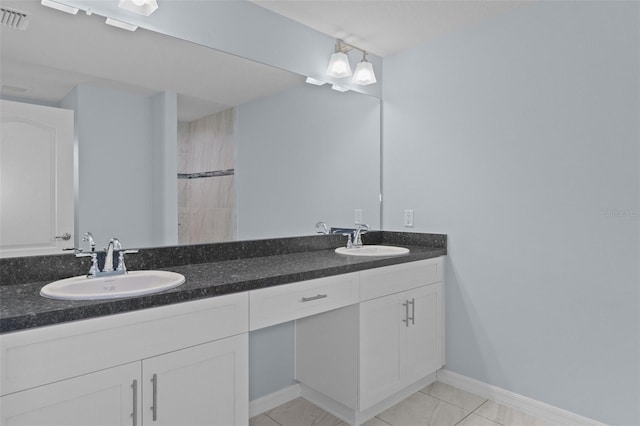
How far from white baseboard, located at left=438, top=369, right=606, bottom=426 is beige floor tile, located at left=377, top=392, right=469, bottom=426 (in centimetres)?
23

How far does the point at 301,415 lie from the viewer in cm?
214

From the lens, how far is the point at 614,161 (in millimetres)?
1882

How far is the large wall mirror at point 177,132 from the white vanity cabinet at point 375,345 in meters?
0.59

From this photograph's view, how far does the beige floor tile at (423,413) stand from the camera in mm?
2062

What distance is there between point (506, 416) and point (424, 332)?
0.58 meters

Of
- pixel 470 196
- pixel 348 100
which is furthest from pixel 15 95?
pixel 470 196

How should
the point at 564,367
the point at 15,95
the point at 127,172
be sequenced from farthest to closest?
1. the point at 564,367
2. the point at 127,172
3. the point at 15,95

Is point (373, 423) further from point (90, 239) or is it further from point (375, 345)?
point (90, 239)

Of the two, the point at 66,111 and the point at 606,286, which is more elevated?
the point at 66,111

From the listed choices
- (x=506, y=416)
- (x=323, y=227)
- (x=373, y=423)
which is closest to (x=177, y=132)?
(x=323, y=227)

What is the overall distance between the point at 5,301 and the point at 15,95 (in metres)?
0.73

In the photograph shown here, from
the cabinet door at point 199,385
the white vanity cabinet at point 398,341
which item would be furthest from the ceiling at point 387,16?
the cabinet door at point 199,385

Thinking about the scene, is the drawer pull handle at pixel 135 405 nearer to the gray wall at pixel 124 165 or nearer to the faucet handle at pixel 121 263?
the faucet handle at pixel 121 263

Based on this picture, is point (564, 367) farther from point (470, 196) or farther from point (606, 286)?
point (470, 196)
